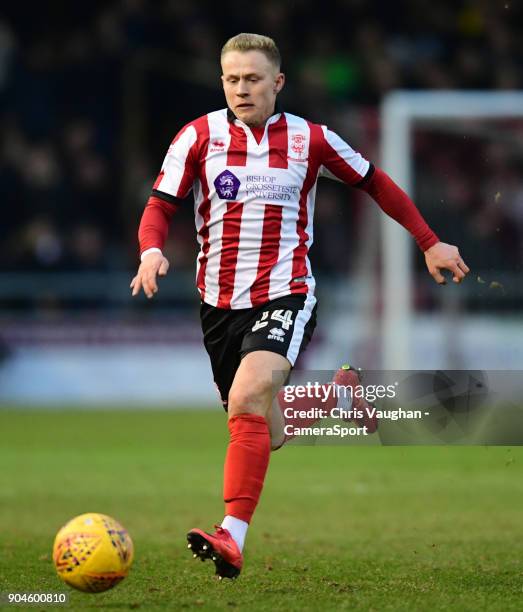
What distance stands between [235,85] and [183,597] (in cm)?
231

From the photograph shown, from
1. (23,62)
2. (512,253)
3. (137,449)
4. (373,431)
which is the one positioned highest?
(23,62)

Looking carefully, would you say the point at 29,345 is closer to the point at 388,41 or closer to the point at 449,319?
the point at 449,319

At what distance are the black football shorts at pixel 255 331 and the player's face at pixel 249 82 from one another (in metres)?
0.88

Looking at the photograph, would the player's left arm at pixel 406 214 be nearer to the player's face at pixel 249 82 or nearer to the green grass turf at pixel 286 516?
the player's face at pixel 249 82

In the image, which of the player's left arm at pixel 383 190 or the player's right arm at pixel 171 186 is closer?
the player's right arm at pixel 171 186


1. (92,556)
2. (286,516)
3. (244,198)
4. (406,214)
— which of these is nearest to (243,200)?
(244,198)

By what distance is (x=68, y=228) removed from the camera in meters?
17.5

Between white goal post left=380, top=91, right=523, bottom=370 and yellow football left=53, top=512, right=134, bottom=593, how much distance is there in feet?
32.5

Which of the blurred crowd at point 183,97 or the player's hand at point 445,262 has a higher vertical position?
the blurred crowd at point 183,97

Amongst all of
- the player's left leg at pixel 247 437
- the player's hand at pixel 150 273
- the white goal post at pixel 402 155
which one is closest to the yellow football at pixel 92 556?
the player's left leg at pixel 247 437

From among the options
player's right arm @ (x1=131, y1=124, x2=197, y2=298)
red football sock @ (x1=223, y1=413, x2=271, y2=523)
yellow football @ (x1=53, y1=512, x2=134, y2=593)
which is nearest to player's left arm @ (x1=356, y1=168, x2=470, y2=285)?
player's right arm @ (x1=131, y1=124, x2=197, y2=298)

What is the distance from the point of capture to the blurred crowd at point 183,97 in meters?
16.5

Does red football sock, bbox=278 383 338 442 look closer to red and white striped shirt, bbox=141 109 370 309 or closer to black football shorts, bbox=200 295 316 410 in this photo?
black football shorts, bbox=200 295 316 410

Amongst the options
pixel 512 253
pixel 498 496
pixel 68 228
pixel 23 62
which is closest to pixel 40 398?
pixel 68 228
